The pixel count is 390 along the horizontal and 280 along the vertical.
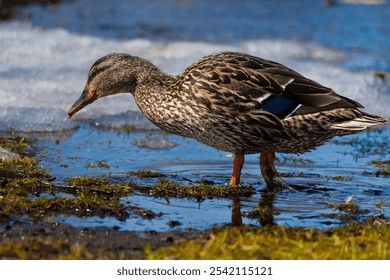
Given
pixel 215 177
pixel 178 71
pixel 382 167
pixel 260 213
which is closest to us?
pixel 260 213

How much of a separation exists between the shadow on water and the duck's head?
72cm

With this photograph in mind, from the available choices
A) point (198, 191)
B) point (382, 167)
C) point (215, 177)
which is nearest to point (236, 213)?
point (198, 191)

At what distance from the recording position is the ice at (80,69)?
979cm

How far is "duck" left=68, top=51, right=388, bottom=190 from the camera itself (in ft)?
22.8

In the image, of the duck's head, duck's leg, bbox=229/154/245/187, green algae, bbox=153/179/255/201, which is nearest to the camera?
green algae, bbox=153/179/255/201

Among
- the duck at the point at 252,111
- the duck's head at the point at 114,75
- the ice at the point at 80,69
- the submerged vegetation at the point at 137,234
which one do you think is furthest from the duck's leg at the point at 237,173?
the ice at the point at 80,69

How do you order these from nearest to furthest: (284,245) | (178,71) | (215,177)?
(284,245), (215,177), (178,71)

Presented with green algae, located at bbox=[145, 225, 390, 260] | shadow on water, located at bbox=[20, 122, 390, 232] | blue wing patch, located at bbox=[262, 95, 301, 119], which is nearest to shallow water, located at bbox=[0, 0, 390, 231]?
shadow on water, located at bbox=[20, 122, 390, 232]

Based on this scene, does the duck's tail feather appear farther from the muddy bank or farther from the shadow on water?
the muddy bank

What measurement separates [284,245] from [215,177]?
2.41 m

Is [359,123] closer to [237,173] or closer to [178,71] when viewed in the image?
[237,173]

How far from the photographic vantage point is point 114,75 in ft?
25.3

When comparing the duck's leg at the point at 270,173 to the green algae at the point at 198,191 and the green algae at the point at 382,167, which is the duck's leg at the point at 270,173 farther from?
the green algae at the point at 382,167

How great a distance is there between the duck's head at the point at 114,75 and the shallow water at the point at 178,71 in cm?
72
